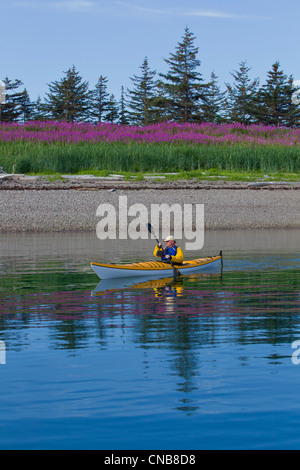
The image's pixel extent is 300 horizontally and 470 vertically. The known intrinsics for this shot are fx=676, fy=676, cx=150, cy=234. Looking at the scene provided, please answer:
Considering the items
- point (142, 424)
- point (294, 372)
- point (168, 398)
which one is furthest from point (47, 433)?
point (294, 372)

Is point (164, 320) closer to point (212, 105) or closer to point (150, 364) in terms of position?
point (150, 364)

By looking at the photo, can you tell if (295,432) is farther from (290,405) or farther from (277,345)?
(277,345)

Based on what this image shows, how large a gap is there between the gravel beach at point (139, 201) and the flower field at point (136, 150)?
10.6 feet

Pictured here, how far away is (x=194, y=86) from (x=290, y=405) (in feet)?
207

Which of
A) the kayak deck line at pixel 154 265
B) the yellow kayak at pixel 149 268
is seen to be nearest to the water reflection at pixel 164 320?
the yellow kayak at pixel 149 268

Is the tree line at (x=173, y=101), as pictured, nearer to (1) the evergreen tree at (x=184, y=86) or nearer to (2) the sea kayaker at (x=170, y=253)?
(1) the evergreen tree at (x=184, y=86)

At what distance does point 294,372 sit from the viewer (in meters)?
7.21

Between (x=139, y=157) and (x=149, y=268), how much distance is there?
20.6m

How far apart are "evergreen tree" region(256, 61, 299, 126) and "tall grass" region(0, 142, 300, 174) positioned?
31311mm

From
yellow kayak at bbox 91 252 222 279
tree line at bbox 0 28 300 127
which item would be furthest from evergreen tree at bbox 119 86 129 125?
yellow kayak at bbox 91 252 222 279

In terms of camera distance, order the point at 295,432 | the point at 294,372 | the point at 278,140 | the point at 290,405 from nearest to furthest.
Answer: the point at 295,432 < the point at 290,405 < the point at 294,372 < the point at 278,140

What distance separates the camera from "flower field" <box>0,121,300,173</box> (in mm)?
34438

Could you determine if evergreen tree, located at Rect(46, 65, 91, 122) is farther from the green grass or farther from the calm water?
the calm water

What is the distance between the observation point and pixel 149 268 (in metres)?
15.1
